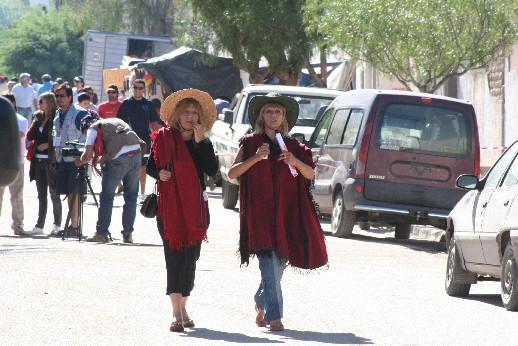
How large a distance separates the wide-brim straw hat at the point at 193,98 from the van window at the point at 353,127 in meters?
9.25

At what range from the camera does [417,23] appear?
24.8 m

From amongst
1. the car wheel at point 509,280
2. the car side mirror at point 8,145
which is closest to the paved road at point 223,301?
the car wheel at point 509,280

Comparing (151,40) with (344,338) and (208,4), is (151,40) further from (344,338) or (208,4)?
(344,338)

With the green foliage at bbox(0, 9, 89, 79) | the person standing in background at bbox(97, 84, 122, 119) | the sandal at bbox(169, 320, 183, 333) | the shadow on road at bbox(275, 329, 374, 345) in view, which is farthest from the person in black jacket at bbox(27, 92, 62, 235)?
the green foliage at bbox(0, 9, 89, 79)

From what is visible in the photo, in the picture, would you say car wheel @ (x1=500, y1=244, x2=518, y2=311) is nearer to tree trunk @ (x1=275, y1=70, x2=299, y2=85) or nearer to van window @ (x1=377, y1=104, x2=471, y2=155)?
van window @ (x1=377, y1=104, x2=471, y2=155)

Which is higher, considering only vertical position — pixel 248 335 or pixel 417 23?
pixel 417 23

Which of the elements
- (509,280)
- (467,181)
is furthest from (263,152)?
(467,181)

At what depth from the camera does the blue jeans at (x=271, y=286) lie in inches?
393

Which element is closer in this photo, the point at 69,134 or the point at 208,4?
the point at 69,134

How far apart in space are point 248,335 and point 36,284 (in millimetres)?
3179

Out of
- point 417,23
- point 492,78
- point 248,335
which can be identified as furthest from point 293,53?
point 248,335

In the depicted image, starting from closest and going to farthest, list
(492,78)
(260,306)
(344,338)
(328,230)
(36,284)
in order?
(344,338) → (260,306) → (36,284) → (328,230) → (492,78)

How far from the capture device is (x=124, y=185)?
17469mm

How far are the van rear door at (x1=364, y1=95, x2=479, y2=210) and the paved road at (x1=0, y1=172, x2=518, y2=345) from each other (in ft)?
6.16
